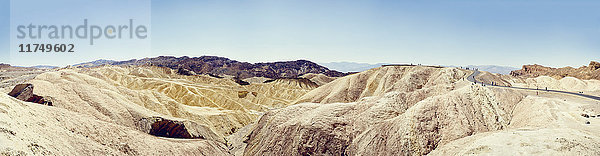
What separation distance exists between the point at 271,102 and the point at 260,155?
4265 centimetres

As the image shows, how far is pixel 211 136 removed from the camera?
29766 millimetres

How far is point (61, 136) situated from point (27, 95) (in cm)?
1267

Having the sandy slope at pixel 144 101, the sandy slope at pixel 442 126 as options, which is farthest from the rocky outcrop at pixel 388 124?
the sandy slope at pixel 144 101

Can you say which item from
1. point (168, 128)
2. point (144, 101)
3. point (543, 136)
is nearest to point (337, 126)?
point (543, 136)

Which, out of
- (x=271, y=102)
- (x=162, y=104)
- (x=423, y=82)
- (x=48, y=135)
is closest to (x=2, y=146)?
(x=48, y=135)

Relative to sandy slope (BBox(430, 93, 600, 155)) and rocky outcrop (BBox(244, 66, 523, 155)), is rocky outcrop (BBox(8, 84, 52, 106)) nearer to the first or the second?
rocky outcrop (BBox(244, 66, 523, 155))

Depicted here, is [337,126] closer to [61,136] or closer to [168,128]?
[168,128]

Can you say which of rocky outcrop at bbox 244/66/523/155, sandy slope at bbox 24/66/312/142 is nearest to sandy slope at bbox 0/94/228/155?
sandy slope at bbox 24/66/312/142

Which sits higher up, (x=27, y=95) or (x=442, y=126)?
(x=27, y=95)

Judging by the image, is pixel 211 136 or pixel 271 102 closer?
pixel 211 136

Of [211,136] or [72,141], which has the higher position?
[72,141]

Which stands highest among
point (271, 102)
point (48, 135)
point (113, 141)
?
point (48, 135)

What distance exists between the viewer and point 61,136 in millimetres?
12969

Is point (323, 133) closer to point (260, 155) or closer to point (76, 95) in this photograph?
point (260, 155)
